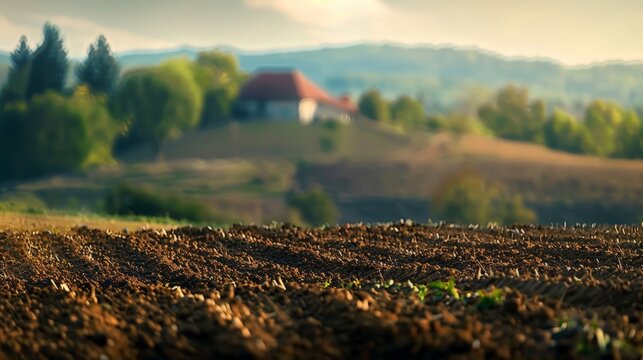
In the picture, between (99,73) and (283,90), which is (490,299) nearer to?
(99,73)

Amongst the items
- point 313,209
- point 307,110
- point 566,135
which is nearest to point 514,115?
point 566,135

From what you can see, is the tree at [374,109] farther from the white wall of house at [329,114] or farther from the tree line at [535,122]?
the white wall of house at [329,114]

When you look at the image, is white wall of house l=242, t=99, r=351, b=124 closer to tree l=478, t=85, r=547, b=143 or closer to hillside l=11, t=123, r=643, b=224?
hillside l=11, t=123, r=643, b=224

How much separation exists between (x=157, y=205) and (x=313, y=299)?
4451cm

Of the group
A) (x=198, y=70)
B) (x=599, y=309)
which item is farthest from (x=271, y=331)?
(x=198, y=70)

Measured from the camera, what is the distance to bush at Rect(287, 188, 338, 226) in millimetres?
74938

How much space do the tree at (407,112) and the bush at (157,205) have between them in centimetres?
5261

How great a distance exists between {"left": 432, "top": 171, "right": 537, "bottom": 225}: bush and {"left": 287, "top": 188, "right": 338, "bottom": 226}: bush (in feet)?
27.1

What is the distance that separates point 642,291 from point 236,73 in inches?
4070

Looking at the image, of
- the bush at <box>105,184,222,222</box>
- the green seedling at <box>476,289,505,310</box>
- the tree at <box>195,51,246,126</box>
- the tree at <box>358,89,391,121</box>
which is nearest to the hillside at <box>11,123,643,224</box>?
the tree at <box>195,51,246,126</box>

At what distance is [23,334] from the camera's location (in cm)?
1084

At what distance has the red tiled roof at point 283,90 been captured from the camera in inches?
4333

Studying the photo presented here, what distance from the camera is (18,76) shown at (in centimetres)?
7162

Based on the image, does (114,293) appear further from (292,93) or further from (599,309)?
(292,93)
